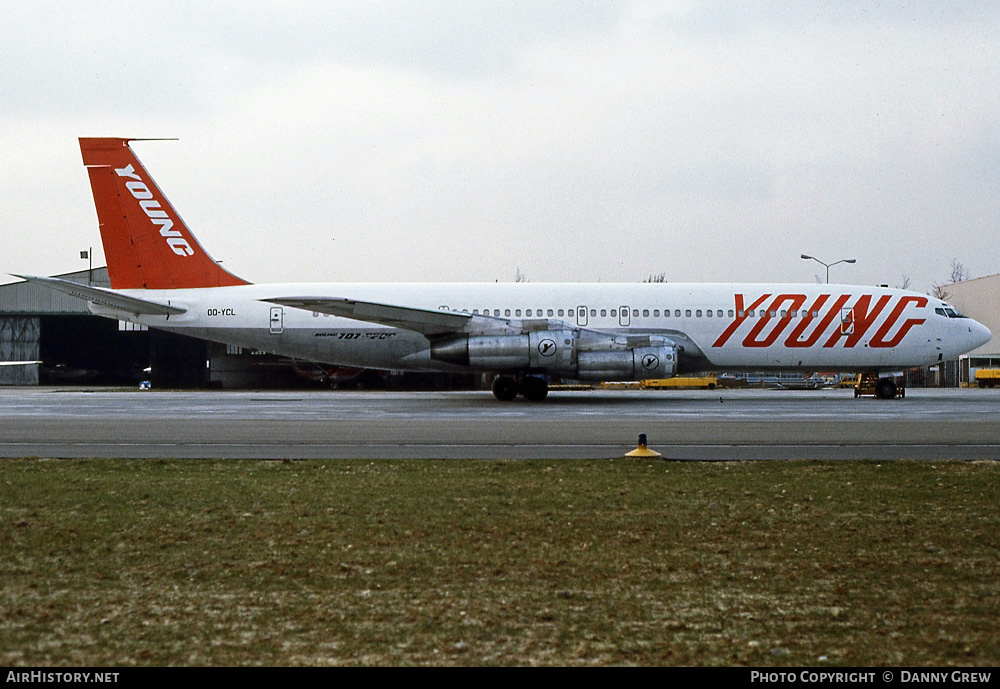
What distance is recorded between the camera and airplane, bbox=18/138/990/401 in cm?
2783

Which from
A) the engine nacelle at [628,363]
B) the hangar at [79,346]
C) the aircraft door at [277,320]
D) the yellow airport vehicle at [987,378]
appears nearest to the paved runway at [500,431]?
the engine nacelle at [628,363]

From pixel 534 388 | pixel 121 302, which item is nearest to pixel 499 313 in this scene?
pixel 534 388

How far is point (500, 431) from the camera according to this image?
627 inches

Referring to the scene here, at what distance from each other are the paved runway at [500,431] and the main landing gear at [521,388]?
129 inches

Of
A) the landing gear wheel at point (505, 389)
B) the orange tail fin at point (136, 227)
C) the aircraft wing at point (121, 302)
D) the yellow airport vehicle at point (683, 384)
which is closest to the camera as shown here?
the aircraft wing at point (121, 302)

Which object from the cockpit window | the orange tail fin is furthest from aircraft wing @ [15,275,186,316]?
the cockpit window

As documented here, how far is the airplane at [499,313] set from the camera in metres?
27.8

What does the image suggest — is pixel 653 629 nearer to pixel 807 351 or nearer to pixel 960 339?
pixel 807 351

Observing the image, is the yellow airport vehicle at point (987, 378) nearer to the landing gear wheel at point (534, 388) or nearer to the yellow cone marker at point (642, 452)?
the landing gear wheel at point (534, 388)

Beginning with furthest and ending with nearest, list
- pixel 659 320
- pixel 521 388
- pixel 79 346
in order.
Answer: pixel 79 346 → pixel 659 320 → pixel 521 388

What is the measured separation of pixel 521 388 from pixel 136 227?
43.5 feet

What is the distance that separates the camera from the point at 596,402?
27000 millimetres

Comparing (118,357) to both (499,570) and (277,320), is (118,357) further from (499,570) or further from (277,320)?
(499,570)

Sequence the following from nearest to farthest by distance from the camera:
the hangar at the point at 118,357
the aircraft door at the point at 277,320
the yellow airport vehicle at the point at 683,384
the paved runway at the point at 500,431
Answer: the paved runway at the point at 500,431
the aircraft door at the point at 277,320
the yellow airport vehicle at the point at 683,384
the hangar at the point at 118,357
